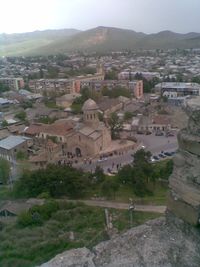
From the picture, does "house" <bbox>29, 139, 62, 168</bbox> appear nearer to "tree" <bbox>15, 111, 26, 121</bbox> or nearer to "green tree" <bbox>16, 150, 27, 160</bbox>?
"green tree" <bbox>16, 150, 27, 160</bbox>

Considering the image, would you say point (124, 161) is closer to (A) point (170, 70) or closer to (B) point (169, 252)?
(B) point (169, 252)

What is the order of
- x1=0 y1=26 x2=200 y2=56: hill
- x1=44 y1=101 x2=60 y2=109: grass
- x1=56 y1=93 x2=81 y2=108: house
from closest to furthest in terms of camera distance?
x1=44 y1=101 x2=60 y2=109: grass, x1=56 y1=93 x2=81 y2=108: house, x1=0 y1=26 x2=200 y2=56: hill

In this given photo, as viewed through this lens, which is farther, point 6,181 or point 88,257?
point 6,181

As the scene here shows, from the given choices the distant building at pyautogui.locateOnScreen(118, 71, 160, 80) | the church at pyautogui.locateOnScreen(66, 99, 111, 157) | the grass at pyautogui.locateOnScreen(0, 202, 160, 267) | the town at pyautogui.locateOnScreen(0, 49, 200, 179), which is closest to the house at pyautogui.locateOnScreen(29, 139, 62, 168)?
the town at pyautogui.locateOnScreen(0, 49, 200, 179)

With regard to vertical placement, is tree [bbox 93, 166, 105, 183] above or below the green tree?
above

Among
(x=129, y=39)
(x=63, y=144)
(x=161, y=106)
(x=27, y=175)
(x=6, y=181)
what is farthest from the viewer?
(x=129, y=39)

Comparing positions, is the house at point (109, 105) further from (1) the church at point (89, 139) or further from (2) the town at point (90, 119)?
(1) the church at point (89, 139)

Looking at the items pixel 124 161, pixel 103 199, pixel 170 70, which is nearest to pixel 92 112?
pixel 124 161
